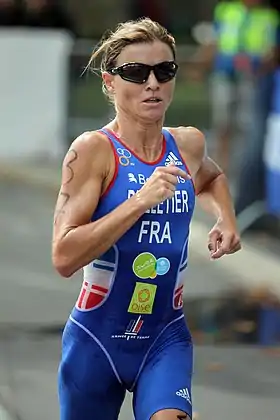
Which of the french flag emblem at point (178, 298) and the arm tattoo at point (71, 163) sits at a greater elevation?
the arm tattoo at point (71, 163)

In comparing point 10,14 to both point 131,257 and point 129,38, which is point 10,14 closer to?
point 129,38

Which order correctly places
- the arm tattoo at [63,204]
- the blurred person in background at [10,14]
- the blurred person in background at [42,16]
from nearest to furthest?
the arm tattoo at [63,204]
the blurred person in background at [42,16]
the blurred person in background at [10,14]

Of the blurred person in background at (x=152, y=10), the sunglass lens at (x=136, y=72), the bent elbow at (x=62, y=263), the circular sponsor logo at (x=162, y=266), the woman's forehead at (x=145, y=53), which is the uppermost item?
the woman's forehead at (x=145, y=53)

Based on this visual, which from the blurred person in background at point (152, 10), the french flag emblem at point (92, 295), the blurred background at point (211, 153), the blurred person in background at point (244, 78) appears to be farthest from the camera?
the blurred person in background at point (152, 10)

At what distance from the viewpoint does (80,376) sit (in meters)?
4.00

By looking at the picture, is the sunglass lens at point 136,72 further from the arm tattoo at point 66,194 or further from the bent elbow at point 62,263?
the bent elbow at point 62,263

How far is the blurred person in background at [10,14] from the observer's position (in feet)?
55.8

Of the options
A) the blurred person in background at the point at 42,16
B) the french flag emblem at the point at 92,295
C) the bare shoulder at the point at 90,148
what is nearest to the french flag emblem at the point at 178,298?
the french flag emblem at the point at 92,295

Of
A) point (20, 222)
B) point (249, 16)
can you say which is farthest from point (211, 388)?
point (249, 16)

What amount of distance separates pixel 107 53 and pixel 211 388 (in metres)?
2.81

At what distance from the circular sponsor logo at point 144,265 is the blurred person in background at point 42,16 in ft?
42.5

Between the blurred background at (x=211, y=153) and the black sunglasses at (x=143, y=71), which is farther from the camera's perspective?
the blurred background at (x=211, y=153)

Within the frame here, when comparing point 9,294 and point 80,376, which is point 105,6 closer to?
point 9,294

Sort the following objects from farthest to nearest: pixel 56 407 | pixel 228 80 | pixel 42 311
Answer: pixel 228 80
pixel 42 311
pixel 56 407
